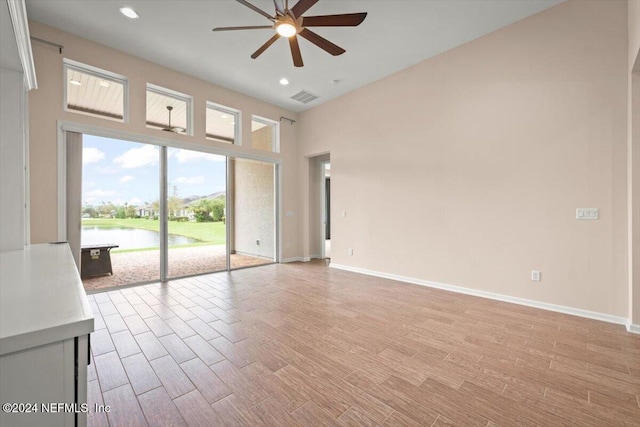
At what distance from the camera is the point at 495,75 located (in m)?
3.74

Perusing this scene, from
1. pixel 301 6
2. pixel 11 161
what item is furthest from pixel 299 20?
pixel 11 161

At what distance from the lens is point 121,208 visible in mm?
4227

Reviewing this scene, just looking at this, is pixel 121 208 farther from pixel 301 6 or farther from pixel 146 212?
pixel 301 6

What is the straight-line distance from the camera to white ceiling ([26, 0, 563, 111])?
10.5ft

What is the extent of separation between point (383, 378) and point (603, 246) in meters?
3.04

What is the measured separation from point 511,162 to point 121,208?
19.1ft

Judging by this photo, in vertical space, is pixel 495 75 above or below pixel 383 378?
above

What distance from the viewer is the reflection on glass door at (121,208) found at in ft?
13.0

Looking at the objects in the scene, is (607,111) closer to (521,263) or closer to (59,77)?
(521,263)

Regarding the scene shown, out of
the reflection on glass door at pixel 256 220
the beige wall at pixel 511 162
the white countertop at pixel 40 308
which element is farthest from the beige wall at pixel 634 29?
the reflection on glass door at pixel 256 220

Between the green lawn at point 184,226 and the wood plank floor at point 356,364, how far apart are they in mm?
1131

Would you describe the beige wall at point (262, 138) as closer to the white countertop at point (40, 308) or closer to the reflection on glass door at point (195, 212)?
the reflection on glass door at point (195, 212)

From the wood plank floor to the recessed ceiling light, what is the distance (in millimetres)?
3653

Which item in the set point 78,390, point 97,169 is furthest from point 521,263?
point 97,169
